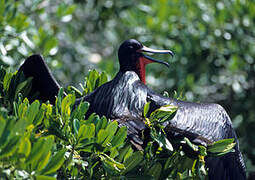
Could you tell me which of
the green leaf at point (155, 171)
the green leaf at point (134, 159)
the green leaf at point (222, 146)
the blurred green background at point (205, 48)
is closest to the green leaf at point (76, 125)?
the green leaf at point (134, 159)

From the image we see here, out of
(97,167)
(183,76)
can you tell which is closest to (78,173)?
(97,167)

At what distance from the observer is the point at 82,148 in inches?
67.7

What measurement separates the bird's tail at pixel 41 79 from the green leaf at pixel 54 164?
85cm

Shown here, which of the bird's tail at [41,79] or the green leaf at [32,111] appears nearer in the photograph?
the green leaf at [32,111]

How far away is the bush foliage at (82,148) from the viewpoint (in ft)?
4.84

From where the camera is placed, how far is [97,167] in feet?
5.94

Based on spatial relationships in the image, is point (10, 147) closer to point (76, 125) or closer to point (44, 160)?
point (44, 160)

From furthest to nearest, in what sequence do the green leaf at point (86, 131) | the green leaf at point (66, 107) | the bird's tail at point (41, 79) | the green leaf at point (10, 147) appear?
the bird's tail at point (41, 79) → the green leaf at point (66, 107) → the green leaf at point (86, 131) → the green leaf at point (10, 147)

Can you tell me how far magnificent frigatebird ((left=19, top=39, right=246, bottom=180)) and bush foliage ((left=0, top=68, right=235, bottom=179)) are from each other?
0.30 ft

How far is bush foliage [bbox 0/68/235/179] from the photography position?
4.84ft

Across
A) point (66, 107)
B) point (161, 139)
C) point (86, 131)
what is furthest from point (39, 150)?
point (161, 139)

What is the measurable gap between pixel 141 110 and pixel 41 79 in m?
0.55

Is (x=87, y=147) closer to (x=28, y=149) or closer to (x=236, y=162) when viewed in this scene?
(x=28, y=149)

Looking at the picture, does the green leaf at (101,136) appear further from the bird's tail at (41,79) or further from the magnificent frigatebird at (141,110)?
the bird's tail at (41,79)
